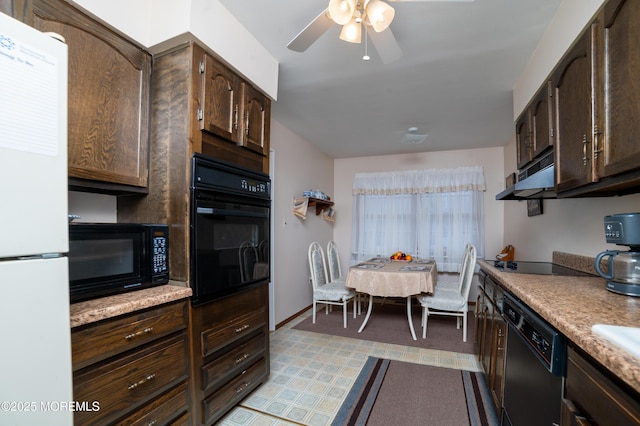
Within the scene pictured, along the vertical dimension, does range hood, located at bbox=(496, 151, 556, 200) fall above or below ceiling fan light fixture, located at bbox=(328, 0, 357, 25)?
below

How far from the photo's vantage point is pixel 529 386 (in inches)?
46.2

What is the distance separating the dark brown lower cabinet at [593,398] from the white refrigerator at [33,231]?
4.52ft

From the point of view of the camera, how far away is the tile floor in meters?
1.80

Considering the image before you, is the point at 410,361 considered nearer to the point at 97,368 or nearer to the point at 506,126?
the point at 97,368

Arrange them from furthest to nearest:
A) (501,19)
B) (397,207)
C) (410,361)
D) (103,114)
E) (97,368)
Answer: (397,207)
(410,361)
(501,19)
(103,114)
(97,368)

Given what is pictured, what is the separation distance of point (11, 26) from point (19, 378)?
867 millimetres

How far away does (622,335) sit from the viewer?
742mm

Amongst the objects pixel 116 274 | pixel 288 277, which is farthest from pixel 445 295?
pixel 116 274

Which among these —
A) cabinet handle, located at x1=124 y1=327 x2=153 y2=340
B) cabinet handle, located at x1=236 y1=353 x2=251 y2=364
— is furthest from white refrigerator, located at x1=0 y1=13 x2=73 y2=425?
cabinet handle, located at x1=236 y1=353 x2=251 y2=364

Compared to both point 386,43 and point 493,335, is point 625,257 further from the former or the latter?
point 386,43

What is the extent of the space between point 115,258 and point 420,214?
13.8 ft

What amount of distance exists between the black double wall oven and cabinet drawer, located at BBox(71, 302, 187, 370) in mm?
137

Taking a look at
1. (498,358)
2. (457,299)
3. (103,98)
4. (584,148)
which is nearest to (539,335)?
(498,358)

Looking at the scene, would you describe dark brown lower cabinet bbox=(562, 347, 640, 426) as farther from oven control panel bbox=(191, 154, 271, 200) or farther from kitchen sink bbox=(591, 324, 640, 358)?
oven control panel bbox=(191, 154, 271, 200)
